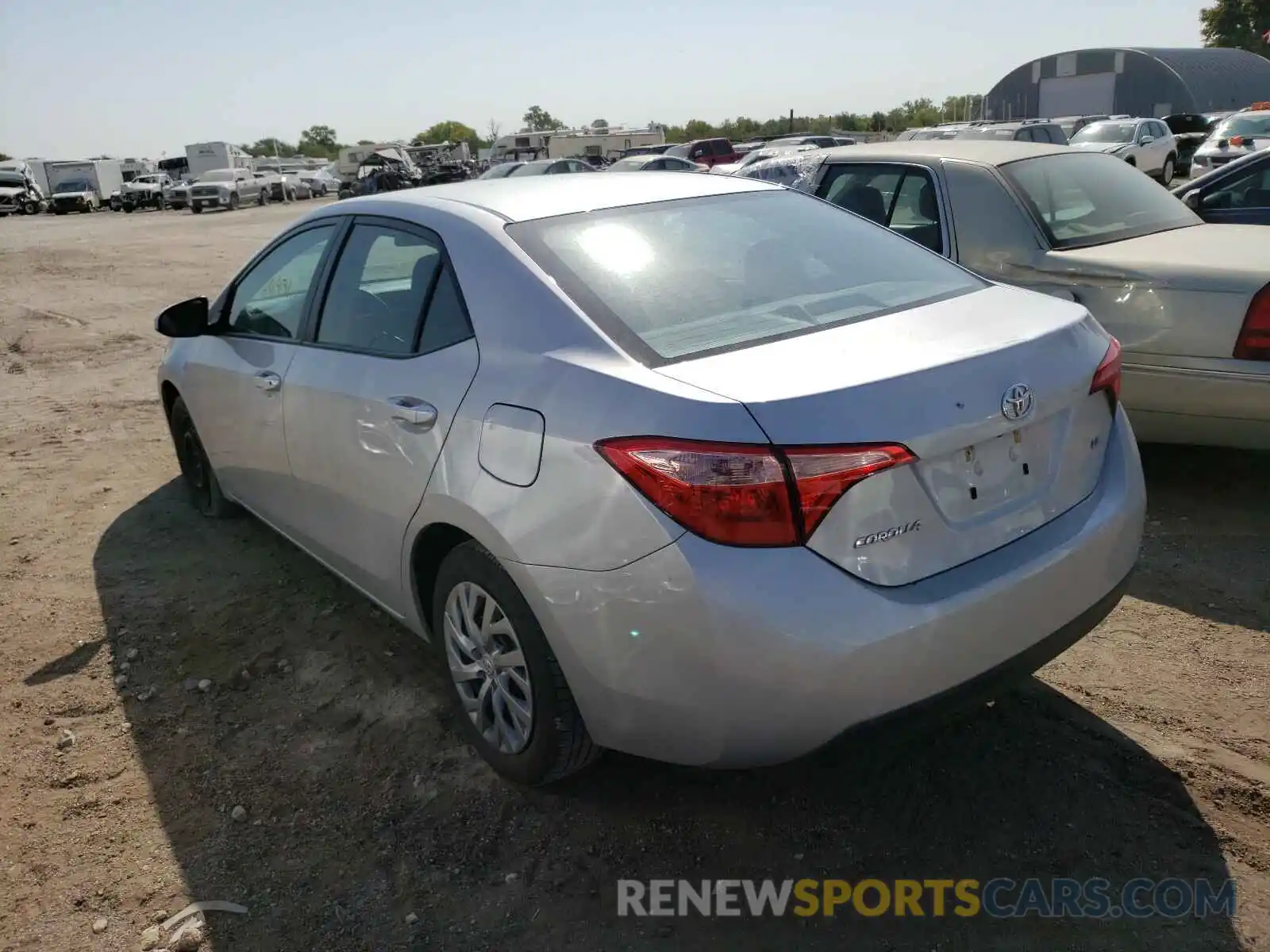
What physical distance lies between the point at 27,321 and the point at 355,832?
39.5 ft

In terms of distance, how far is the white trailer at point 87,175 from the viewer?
47312mm

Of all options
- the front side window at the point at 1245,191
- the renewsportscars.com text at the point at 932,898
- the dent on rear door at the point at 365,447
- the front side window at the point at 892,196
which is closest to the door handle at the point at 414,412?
the dent on rear door at the point at 365,447

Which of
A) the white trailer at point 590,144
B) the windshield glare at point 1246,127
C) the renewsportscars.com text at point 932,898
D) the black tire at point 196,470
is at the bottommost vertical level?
the renewsportscars.com text at point 932,898

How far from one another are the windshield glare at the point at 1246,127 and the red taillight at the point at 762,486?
70.6 ft

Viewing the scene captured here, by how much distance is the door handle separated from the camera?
2.78m

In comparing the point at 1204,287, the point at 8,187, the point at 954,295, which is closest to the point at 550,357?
the point at 954,295

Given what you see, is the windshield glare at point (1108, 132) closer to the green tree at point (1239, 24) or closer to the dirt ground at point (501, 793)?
the dirt ground at point (501, 793)

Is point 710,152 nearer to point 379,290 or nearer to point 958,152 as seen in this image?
point 958,152

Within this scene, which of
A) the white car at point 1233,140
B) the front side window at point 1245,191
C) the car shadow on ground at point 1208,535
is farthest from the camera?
the white car at point 1233,140

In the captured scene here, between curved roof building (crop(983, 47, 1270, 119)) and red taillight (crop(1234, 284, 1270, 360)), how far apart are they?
192 feet

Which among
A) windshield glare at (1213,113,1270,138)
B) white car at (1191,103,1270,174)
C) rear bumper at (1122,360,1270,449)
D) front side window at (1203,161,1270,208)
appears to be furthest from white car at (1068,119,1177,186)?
rear bumper at (1122,360,1270,449)

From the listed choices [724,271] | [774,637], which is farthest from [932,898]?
[724,271]

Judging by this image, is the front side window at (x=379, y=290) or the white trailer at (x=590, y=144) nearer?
the front side window at (x=379, y=290)

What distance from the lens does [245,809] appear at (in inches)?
113
